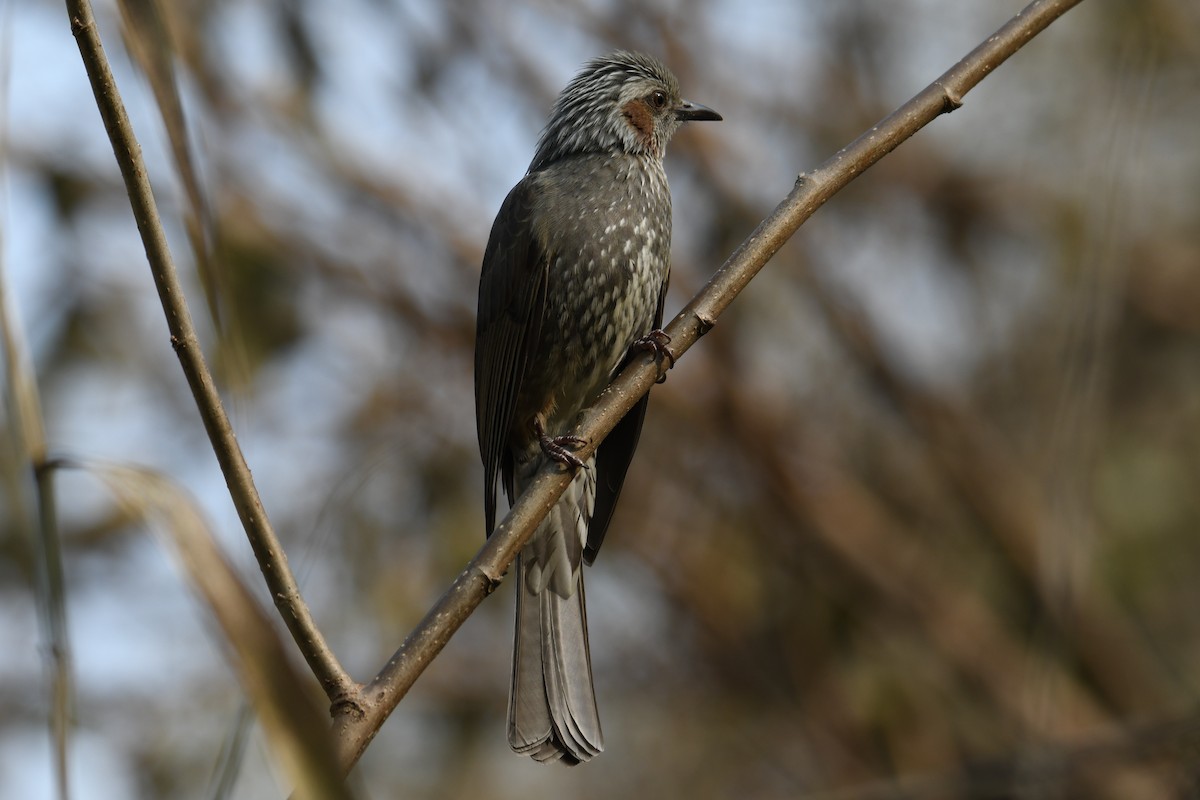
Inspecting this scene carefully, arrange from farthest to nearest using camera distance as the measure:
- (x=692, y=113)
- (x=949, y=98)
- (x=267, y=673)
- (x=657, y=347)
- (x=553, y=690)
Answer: (x=692, y=113) → (x=553, y=690) → (x=657, y=347) → (x=949, y=98) → (x=267, y=673)

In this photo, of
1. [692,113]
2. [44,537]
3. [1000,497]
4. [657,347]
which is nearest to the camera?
[44,537]

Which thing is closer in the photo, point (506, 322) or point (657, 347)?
point (657, 347)

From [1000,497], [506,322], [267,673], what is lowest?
[267,673]

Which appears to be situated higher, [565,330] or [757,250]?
[565,330]

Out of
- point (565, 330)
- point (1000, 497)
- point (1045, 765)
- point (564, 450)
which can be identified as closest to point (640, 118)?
point (565, 330)

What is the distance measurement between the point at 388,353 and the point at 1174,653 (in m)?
5.31

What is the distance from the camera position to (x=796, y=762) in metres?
8.21

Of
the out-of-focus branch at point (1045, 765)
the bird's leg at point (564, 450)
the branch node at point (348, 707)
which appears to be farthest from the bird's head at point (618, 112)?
the branch node at point (348, 707)

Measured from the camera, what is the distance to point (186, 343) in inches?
70.6

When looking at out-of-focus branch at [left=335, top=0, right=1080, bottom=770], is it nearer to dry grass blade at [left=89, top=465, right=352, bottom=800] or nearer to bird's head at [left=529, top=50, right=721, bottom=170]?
dry grass blade at [left=89, top=465, right=352, bottom=800]

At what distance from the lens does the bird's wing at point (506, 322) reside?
3.93m

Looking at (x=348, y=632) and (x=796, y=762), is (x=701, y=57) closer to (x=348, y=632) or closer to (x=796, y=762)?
(x=348, y=632)

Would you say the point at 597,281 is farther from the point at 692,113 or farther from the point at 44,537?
the point at 44,537

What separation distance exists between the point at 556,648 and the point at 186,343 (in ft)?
6.73
